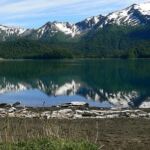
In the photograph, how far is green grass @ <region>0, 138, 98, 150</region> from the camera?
516 inches

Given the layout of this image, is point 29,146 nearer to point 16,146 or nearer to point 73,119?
point 16,146

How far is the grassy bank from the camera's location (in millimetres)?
13617

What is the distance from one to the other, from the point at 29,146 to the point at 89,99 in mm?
40955

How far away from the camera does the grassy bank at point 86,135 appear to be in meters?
13.6

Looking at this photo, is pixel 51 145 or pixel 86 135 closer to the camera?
pixel 51 145

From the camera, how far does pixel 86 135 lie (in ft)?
63.9

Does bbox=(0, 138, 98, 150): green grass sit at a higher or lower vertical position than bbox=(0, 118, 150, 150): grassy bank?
higher

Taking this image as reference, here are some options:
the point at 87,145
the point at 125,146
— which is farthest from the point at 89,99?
the point at 87,145

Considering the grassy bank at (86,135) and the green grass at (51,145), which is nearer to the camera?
the green grass at (51,145)

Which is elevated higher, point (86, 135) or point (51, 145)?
point (51, 145)

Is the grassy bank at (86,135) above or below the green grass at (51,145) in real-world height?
below

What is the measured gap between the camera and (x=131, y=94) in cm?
6016

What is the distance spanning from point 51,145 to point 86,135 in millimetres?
6401

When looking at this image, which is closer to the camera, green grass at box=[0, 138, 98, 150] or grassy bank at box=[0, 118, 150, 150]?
green grass at box=[0, 138, 98, 150]
